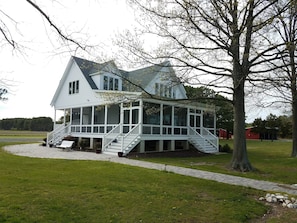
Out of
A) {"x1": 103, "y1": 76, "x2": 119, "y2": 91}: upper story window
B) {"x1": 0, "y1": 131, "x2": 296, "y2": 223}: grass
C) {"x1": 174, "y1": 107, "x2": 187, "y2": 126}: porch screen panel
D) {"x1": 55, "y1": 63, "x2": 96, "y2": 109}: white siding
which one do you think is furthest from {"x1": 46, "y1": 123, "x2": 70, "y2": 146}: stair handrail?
{"x1": 0, "y1": 131, "x2": 296, "y2": 223}: grass

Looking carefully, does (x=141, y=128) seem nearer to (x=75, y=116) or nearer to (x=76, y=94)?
(x=76, y=94)

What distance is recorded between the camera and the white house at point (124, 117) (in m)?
18.8

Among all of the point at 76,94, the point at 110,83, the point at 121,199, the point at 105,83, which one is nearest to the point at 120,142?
the point at 105,83

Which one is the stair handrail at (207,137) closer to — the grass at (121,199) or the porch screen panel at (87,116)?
the porch screen panel at (87,116)

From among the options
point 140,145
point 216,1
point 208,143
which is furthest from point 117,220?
point 208,143

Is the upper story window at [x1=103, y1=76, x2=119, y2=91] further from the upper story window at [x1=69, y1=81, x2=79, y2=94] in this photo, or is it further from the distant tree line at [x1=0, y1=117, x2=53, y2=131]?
the distant tree line at [x1=0, y1=117, x2=53, y2=131]

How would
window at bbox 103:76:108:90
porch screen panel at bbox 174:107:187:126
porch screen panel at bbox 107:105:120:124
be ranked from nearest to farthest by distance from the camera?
1. window at bbox 103:76:108:90
2. porch screen panel at bbox 107:105:120:124
3. porch screen panel at bbox 174:107:187:126

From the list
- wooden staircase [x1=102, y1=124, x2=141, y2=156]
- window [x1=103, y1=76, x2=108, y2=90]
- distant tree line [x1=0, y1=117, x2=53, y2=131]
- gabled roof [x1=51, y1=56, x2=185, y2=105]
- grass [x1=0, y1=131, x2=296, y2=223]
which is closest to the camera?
grass [x1=0, y1=131, x2=296, y2=223]

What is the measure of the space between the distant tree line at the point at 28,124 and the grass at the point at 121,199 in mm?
66969

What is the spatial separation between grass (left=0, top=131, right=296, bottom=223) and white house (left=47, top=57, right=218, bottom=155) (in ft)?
28.4

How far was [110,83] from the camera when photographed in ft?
77.5

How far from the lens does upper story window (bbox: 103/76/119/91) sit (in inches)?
911

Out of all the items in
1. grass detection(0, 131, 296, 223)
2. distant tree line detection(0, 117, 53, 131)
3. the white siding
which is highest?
the white siding

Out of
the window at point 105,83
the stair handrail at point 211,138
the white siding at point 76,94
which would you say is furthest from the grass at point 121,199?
the stair handrail at point 211,138
